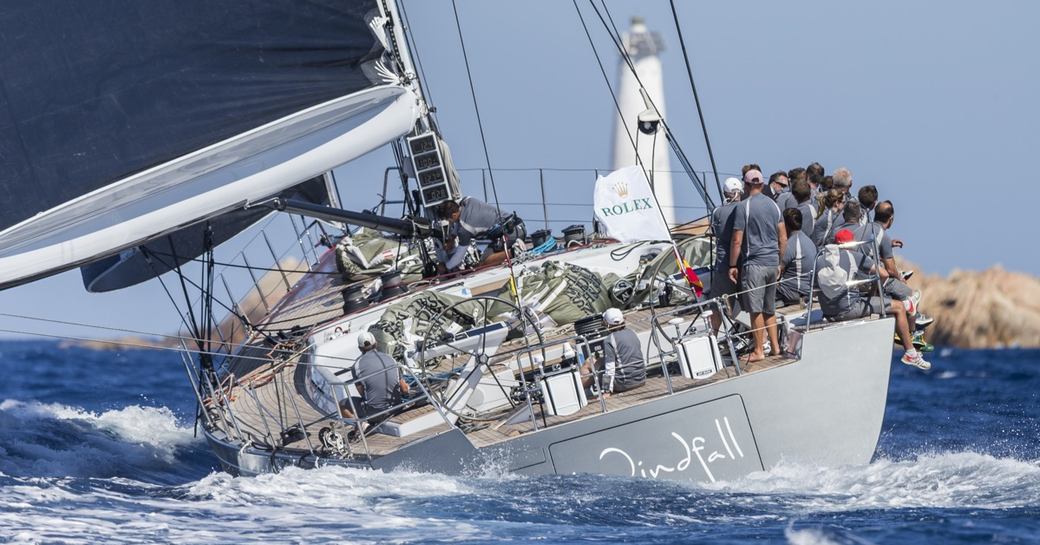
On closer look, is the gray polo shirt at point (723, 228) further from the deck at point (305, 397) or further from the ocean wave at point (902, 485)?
the ocean wave at point (902, 485)

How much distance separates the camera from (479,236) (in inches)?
529

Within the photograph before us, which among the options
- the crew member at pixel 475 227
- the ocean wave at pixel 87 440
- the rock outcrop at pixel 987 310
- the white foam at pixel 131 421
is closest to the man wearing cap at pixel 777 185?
the crew member at pixel 475 227

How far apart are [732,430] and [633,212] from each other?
1846 mm

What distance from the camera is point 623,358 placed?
9.45 meters

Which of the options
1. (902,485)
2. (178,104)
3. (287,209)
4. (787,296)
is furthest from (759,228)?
(178,104)

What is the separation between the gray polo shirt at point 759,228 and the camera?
31.3ft

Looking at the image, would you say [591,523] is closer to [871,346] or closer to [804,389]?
[804,389]

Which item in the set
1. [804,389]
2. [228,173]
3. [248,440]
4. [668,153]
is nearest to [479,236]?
[228,173]

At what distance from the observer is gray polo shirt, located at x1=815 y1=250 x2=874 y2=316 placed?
9516 mm

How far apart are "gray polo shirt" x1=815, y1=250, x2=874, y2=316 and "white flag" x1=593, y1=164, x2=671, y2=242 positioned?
1.19m

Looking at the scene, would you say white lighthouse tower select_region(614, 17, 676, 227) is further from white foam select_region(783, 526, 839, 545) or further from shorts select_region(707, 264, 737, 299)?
white foam select_region(783, 526, 839, 545)

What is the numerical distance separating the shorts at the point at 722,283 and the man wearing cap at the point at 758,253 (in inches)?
7.8

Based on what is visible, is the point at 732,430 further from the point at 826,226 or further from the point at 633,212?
the point at 826,226

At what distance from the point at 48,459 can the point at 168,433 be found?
10.8ft
